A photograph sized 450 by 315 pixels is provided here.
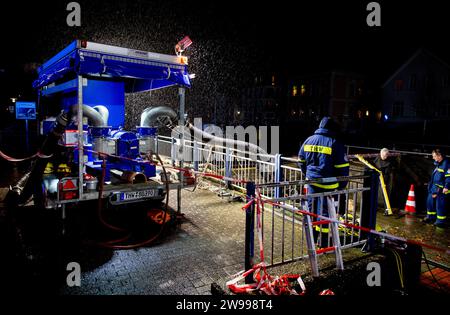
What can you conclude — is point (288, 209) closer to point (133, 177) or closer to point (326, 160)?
point (326, 160)

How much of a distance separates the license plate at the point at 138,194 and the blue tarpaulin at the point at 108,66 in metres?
2.30

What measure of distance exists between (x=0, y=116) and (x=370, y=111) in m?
47.5

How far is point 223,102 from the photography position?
63.0m

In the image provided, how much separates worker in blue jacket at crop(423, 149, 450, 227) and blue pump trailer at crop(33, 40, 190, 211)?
5.88m

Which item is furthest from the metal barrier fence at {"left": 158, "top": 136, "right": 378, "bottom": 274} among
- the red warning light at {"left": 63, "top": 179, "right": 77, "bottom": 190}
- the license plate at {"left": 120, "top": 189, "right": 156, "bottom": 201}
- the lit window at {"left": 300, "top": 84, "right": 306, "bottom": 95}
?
the lit window at {"left": 300, "top": 84, "right": 306, "bottom": 95}

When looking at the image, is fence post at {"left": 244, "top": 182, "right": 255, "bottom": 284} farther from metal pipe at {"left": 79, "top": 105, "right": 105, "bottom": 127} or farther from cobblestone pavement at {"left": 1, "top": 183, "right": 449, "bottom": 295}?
metal pipe at {"left": 79, "top": 105, "right": 105, "bottom": 127}

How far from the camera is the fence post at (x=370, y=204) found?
15.8ft

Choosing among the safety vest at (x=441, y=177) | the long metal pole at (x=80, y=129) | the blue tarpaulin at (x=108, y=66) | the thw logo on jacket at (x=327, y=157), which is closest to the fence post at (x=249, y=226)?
the thw logo on jacket at (x=327, y=157)

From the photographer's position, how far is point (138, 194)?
20.2 feet

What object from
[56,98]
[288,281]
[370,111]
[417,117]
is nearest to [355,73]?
[370,111]
